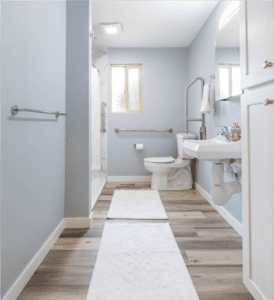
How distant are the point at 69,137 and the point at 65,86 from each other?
412 mm

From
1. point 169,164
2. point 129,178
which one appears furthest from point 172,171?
point 129,178

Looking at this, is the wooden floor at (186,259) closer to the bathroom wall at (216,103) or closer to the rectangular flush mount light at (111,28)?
the bathroom wall at (216,103)

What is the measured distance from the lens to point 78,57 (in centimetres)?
196

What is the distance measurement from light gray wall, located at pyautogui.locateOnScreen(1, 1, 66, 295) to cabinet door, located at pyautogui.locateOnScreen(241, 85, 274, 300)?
1073mm

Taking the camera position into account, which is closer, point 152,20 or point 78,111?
point 78,111

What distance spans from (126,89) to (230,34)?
217cm

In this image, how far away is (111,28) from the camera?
303cm

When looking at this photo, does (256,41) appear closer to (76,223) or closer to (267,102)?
(267,102)

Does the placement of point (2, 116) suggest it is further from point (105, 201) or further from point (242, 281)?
point (105, 201)

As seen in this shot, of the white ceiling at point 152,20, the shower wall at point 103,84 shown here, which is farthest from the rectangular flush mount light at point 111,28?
the shower wall at point 103,84

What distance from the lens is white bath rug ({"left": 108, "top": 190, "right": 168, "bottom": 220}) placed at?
7.54ft

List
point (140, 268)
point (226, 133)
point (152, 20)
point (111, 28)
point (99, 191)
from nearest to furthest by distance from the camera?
point (140, 268) < point (226, 133) < point (152, 20) < point (111, 28) < point (99, 191)

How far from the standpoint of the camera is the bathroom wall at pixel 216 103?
6.68 ft

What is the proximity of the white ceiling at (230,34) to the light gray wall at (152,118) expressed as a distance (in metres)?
1.62
